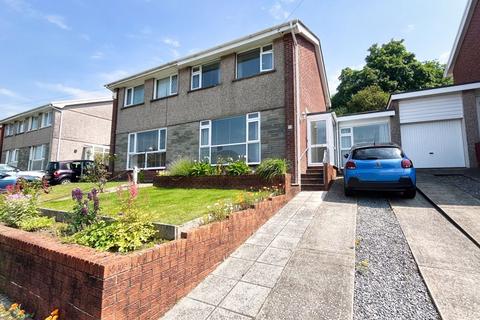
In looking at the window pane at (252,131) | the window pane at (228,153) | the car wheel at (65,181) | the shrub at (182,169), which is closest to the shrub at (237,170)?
the window pane at (228,153)

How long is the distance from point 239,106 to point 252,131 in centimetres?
130

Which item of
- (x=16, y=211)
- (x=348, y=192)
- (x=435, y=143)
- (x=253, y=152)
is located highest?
(x=435, y=143)

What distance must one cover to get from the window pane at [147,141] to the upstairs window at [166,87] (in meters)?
2.14

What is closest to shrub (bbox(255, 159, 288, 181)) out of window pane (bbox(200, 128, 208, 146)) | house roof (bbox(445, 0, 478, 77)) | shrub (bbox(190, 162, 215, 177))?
shrub (bbox(190, 162, 215, 177))

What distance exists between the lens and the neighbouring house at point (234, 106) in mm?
9500

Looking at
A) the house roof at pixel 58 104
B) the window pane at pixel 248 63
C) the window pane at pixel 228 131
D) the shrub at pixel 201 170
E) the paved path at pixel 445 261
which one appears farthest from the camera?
the house roof at pixel 58 104

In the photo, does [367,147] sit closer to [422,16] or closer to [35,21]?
[422,16]

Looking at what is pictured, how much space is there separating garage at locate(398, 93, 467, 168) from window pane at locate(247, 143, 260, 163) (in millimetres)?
7528

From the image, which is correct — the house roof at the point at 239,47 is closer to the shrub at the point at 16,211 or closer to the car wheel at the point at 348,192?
the car wheel at the point at 348,192

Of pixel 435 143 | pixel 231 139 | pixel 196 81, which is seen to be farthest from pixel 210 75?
pixel 435 143

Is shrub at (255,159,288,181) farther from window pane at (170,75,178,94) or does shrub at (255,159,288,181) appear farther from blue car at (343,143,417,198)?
window pane at (170,75,178,94)

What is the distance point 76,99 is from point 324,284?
79.7 feet

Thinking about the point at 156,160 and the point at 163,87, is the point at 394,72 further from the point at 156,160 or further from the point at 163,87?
the point at 156,160

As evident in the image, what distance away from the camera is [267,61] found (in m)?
10.3
